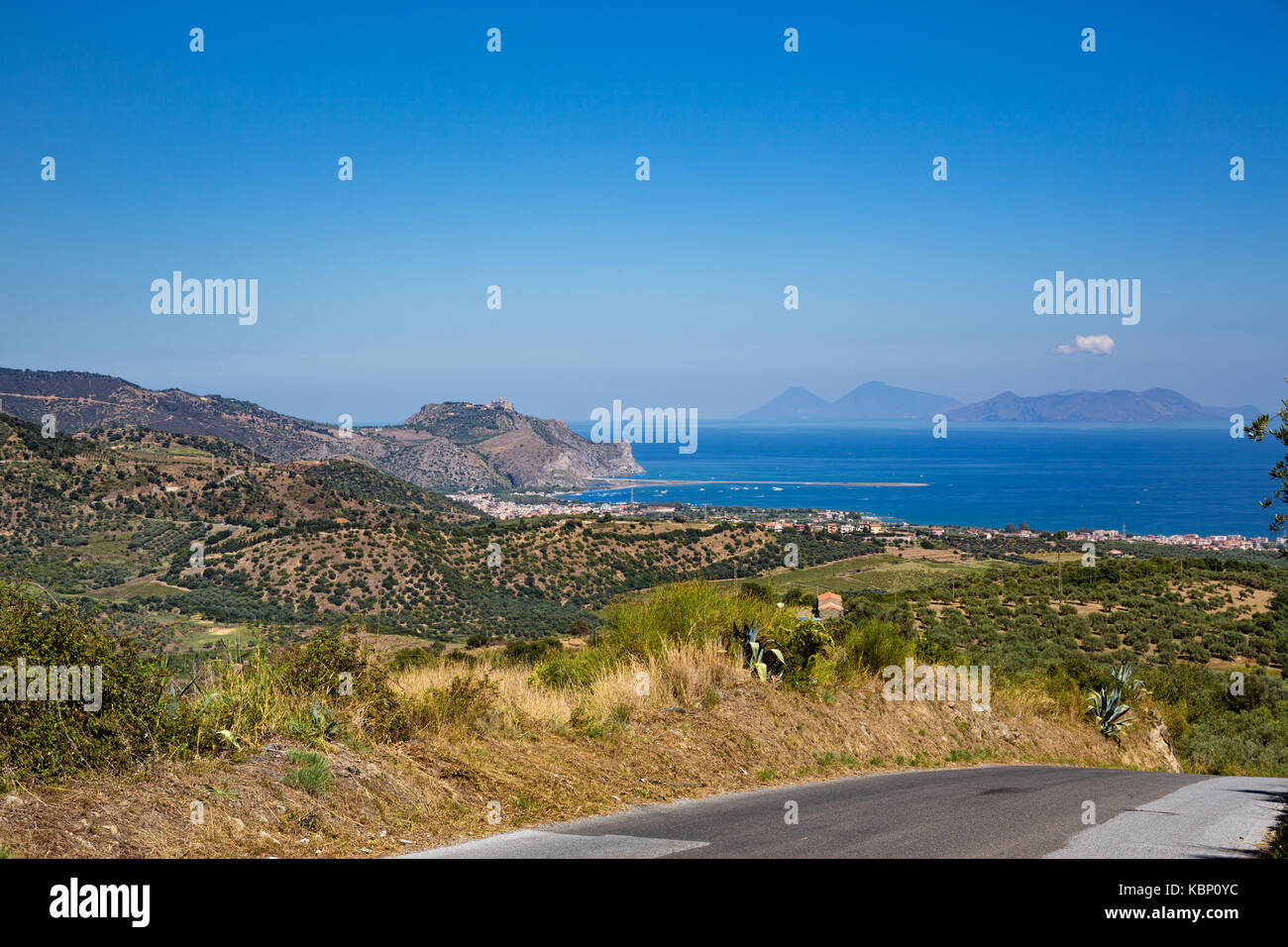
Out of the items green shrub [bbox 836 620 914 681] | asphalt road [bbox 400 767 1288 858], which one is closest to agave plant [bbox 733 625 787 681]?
green shrub [bbox 836 620 914 681]

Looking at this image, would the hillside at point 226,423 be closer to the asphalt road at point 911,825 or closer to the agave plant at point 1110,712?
the agave plant at point 1110,712

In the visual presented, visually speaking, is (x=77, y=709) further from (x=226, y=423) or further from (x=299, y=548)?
(x=226, y=423)

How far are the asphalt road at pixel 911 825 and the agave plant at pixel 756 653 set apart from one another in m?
1.86

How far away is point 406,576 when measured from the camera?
5641cm

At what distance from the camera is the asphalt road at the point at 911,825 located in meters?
5.24

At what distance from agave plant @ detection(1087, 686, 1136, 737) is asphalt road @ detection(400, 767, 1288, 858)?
7.69 metres

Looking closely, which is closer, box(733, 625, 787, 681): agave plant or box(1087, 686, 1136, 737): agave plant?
box(733, 625, 787, 681): agave plant

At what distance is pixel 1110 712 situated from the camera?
16469 mm

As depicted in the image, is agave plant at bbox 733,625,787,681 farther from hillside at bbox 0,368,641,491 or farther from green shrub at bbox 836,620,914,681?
hillside at bbox 0,368,641,491

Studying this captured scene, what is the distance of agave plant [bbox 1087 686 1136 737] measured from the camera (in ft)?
53.7
